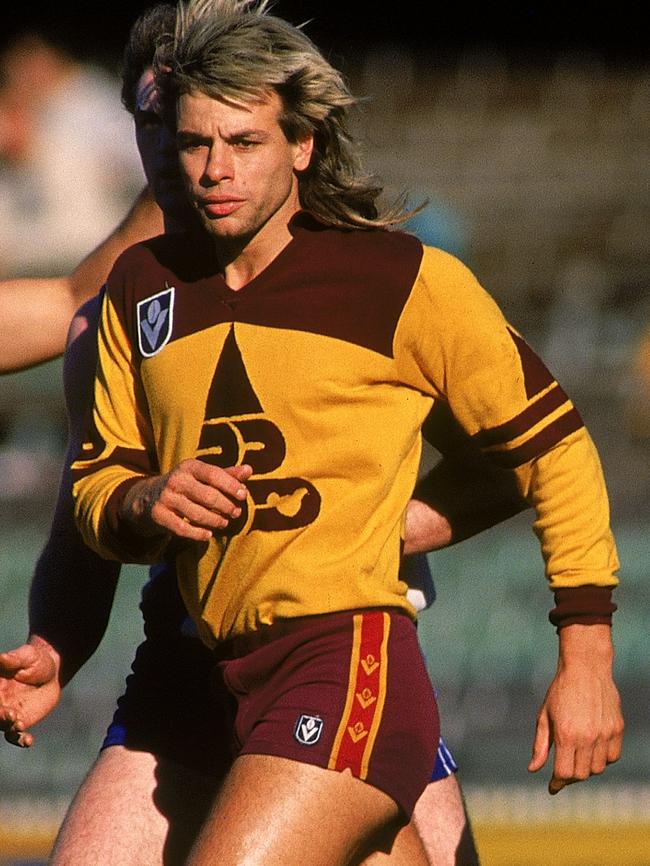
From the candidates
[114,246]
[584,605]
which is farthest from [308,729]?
[114,246]

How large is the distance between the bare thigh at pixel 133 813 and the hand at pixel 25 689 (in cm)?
14

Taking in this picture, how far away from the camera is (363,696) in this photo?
8.13ft

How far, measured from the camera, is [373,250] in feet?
8.63

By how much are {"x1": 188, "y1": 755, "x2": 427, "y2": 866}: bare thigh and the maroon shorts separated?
Result: 0.07 ft

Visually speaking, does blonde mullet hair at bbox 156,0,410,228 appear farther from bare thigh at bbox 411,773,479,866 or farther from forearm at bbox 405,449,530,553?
bare thigh at bbox 411,773,479,866

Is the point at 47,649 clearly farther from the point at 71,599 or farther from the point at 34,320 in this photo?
the point at 34,320

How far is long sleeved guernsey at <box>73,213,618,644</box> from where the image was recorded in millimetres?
2510

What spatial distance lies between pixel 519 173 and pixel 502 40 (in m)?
0.89

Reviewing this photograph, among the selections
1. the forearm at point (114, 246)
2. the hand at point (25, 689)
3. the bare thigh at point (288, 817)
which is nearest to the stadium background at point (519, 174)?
the forearm at point (114, 246)

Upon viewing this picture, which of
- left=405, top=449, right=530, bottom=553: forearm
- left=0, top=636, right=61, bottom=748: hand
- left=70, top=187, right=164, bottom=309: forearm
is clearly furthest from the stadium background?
left=0, top=636, right=61, bottom=748: hand

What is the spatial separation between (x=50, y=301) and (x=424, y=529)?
1.01 metres

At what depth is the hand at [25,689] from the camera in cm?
286

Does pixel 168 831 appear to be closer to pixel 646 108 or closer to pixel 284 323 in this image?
pixel 284 323

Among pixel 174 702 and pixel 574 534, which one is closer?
pixel 574 534
